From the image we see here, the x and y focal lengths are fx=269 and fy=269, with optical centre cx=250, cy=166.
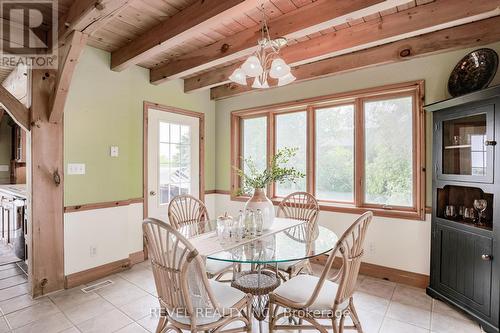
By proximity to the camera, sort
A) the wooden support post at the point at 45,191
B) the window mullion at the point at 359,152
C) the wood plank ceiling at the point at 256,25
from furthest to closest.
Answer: the window mullion at the point at 359,152 < the wooden support post at the point at 45,191 < the wood plank ceiling at the point at 256,25

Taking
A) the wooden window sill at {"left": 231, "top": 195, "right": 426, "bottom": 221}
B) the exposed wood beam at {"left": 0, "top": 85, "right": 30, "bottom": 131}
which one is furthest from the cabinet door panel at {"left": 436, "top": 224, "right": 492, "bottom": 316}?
the exposed wood beam at {"left": 0, "top": 85, "right": 30, "bottom": 131}

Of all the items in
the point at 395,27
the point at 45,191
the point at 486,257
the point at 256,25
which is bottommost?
the point at 486,257

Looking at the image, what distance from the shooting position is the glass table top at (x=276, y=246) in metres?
1.62

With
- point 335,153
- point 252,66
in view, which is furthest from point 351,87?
point 252,66

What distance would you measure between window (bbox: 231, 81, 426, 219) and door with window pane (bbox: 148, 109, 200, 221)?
1.06 metres

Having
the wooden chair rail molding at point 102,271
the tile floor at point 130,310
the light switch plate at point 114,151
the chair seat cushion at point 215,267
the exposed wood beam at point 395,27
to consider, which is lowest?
the tile floor at point 130,310

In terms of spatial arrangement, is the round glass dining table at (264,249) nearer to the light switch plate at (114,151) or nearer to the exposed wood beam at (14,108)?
the light switch plate at (114,151)

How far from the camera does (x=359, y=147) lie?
3176mm

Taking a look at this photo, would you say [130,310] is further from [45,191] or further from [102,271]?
[45,191]

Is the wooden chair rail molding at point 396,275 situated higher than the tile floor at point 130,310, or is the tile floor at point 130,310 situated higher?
the wooden chair rail molding at point 396,275

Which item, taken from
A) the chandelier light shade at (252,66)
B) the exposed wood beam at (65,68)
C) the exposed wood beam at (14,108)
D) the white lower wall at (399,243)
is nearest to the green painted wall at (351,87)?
the white lower wall at (399,243)

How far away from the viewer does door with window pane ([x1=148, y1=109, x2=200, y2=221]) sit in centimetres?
361

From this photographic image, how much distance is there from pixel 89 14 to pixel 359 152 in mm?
2893

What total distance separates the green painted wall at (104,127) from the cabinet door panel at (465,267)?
3.40m
